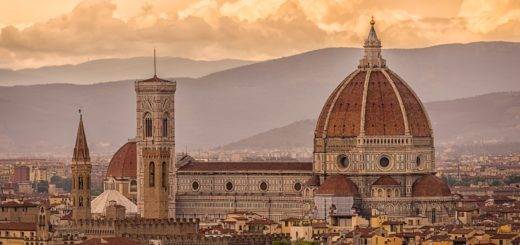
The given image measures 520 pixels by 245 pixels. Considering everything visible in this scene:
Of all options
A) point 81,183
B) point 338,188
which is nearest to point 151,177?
point 81,183

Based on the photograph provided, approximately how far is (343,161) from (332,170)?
3.18 feet

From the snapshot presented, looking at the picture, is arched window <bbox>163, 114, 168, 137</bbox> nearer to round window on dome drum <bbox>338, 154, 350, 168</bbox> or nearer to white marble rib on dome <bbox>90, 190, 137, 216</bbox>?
white marble rib on dome <bbox>90, 190, 137, 216</bbox>

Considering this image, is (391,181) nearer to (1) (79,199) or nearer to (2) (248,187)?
(2) (248,187)

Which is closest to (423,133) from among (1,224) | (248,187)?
(248,187)

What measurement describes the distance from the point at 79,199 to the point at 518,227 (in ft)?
86.3

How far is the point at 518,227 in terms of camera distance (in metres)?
130

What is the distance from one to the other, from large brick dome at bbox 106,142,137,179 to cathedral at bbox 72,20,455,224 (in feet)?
19.2

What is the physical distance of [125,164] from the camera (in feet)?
562

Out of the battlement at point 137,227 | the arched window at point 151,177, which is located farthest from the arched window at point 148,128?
the battlement at point 137,227

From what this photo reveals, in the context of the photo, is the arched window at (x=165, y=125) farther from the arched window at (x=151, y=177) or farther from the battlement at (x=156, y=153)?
the arched window at (x=151, y=177)

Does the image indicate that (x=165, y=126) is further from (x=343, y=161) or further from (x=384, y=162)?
(x=384, y=162)

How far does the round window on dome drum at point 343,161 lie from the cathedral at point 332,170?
20 mm

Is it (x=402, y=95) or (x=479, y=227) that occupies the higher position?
(x=402, y=95)

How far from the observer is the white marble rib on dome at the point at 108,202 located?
150 meters
